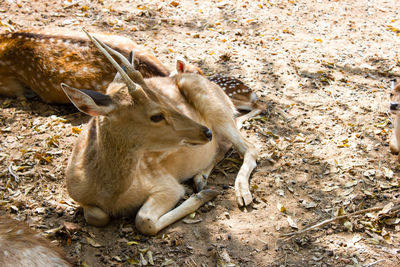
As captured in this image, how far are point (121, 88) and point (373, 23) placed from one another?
5.80m

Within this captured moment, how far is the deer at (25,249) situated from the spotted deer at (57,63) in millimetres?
2679

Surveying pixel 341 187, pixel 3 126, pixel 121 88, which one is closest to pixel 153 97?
pixel 121 88

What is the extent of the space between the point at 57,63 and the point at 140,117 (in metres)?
2.64

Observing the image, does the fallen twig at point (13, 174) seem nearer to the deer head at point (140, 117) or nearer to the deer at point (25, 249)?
the deer at point (25, 249)

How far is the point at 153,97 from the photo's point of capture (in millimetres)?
3330

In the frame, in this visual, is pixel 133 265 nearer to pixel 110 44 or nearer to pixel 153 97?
pixel 153 97

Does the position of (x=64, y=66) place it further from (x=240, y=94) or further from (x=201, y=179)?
(x=201, y=179)

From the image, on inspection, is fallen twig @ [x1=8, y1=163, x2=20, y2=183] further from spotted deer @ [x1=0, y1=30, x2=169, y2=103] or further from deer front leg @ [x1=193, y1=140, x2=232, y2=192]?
deer front leg @ [x1=193, y1=140, x2=232, y2=192]

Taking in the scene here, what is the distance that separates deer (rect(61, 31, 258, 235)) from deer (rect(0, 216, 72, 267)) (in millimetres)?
789

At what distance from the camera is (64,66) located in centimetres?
542

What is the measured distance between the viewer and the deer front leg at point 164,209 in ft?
12.0

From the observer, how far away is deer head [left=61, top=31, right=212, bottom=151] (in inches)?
126

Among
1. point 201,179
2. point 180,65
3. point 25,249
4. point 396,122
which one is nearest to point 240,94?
point 180,65

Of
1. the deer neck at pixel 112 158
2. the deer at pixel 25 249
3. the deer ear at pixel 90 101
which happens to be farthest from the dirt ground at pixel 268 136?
the deer ear at pixel 90 101
